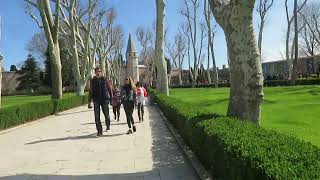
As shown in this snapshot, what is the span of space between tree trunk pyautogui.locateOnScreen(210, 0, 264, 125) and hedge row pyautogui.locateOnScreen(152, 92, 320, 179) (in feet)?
2.73

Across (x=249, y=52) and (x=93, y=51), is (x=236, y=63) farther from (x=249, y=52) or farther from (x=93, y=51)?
(x=93, y=51)

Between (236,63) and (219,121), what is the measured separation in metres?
1.37

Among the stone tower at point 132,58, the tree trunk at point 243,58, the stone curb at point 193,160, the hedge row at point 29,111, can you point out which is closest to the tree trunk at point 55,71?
the hedge row at point 29,111

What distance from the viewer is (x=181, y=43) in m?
94.8

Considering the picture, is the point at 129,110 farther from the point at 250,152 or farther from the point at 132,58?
the point at 132,58

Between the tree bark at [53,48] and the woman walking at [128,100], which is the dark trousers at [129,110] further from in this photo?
the tree bark at [53,48]

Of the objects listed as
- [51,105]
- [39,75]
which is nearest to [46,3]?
[51,105]

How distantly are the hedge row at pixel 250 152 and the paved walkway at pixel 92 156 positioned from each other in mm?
788

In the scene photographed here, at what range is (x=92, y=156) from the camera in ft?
35.4

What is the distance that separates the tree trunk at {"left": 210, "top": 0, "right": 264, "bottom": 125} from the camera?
955 cm

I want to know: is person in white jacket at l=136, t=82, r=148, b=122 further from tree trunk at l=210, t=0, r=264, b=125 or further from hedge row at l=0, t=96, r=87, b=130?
tree trunk at l=210, t=0, r=264, b=125

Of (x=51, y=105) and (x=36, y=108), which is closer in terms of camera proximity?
(x=36, y=108)

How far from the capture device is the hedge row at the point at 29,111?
58.7 ft

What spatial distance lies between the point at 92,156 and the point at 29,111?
11.1 m
